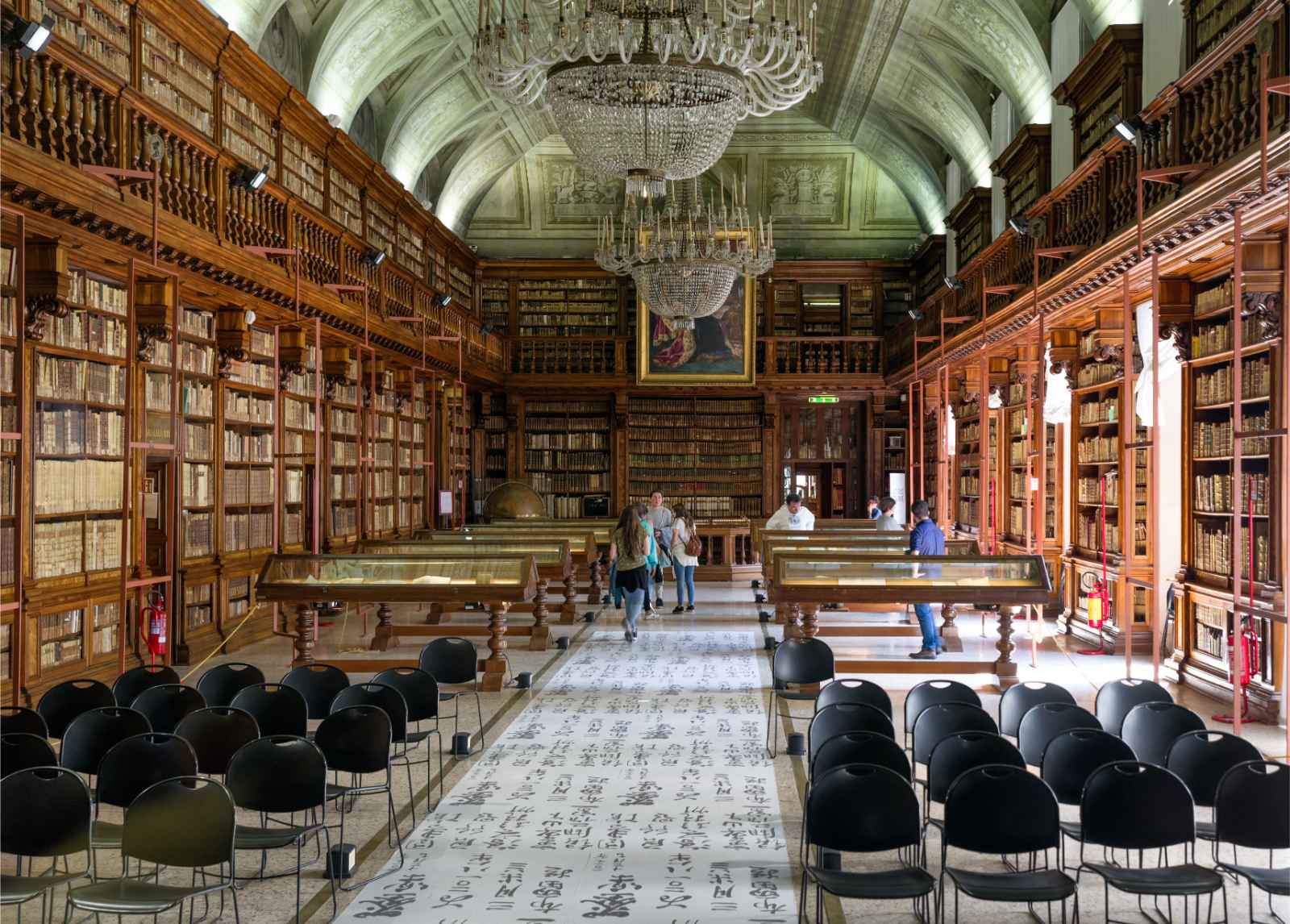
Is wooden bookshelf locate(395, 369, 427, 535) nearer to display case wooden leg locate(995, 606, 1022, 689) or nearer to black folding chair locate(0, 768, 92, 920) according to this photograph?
display case wooden leg locate(995, 606, 1022, 689)

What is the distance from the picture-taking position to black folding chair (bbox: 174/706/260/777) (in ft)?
15.9

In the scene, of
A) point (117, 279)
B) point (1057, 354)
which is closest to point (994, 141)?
point (1057, 354)

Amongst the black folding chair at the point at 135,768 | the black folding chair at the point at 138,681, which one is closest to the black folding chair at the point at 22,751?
the black folding chair at the point at 135,768

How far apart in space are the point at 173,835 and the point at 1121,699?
13.5ft

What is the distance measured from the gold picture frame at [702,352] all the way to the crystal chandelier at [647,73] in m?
12.8

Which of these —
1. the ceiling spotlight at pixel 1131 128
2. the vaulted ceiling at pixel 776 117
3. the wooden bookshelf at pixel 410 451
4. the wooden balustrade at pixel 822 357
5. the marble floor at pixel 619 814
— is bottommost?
the marble floor at pixel 619 814

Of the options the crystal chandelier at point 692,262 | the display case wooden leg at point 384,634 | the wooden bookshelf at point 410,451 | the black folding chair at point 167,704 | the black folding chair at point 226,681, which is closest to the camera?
the black folding chair at point 167,704

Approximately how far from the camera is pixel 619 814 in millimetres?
→ 5363

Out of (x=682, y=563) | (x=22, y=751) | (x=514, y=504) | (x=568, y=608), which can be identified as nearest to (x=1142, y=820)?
(x=22, y=751)

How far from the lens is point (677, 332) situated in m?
20.1

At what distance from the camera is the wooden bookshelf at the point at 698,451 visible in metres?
20.8

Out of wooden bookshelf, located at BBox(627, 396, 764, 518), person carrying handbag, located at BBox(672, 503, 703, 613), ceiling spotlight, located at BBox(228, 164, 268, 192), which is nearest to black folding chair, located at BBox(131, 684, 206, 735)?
ceiling spotlight, located at BBox(228, 164, 268, 192)

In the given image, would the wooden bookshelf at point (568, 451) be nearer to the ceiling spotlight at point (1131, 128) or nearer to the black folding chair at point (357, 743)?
the ceiling spotlight at point (1131, 128)

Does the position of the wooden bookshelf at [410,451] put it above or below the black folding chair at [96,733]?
above
